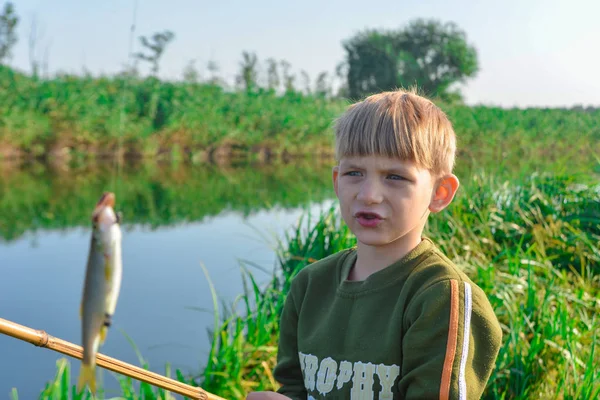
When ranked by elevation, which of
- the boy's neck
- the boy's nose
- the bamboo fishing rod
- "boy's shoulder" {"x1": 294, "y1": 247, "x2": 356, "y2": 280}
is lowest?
the bamboo fishing rod

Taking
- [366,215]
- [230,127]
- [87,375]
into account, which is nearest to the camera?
[87,375]

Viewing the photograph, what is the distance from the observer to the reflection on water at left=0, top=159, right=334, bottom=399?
4.00 meters

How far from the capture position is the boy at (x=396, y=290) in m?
1.29

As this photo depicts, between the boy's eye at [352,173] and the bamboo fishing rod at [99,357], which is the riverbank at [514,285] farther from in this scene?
the boy's eye at [352,173]

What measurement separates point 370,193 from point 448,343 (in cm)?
35

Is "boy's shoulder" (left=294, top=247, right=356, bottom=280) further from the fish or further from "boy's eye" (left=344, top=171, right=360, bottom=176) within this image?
the fish

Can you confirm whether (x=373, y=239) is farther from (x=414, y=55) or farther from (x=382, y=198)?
(x=414, y=55)

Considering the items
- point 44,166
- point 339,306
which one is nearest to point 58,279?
point 339,306

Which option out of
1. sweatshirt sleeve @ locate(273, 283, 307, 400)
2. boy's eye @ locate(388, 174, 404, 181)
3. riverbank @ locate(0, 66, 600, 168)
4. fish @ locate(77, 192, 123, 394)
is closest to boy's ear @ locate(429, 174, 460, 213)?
boy's eye @ locate(388, 174, 404, 181)

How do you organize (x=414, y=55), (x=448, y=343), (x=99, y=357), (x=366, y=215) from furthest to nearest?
(x=414, y=55) < (x=366, y=215) < (x=448, y=343) < (x=99, y=357)

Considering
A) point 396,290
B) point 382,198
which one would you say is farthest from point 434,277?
point 382,198

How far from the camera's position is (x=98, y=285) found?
492mm

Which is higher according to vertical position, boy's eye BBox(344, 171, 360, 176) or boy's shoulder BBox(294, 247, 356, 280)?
boy's eye BBox(344, 171, 360, 176)

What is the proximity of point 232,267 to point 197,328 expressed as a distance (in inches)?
40.3
